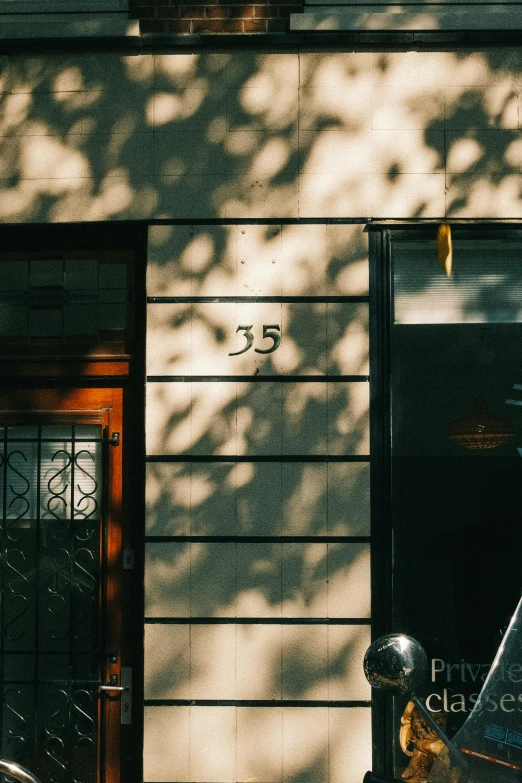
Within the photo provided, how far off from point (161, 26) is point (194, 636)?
126 inches

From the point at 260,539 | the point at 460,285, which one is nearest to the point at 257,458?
the point at 260,539

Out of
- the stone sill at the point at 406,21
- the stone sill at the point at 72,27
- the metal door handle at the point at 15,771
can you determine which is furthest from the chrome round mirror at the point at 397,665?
the stone sill at the point at 72,27

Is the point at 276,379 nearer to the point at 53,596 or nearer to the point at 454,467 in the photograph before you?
the point at 454,467

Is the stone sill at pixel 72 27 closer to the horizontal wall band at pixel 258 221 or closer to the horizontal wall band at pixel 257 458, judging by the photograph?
the horizontal wall band at pixel 258 221

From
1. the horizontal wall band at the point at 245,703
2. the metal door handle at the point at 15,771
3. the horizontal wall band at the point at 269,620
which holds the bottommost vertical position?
the horizontal wall band at the point at 245,703

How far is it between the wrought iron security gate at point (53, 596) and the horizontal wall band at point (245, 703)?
1.23 feet

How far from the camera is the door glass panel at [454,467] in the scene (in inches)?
164

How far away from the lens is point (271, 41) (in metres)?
4.30

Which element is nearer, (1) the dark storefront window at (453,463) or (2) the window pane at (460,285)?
(1) the dark storefront window at (453,463)

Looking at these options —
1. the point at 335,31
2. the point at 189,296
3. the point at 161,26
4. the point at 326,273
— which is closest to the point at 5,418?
the point at 189,296

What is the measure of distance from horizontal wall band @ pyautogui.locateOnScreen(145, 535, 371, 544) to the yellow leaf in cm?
148

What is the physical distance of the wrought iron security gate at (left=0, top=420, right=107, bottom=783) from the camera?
4223mm

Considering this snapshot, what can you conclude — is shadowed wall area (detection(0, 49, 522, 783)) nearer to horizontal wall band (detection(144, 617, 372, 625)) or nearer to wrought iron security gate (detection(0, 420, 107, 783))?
horizontal wall band (detection(144, 617, 372, 625))

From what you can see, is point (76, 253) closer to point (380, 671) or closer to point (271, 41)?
point (271, 41)
